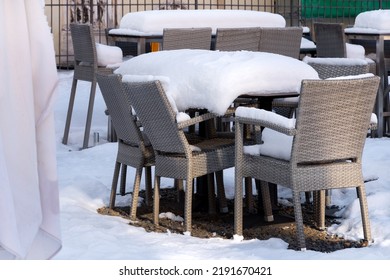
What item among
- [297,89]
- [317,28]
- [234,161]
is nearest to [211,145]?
[234,161]

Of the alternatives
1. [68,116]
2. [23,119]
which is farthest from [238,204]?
[68,116]

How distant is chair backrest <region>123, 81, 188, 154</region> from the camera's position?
608 cm

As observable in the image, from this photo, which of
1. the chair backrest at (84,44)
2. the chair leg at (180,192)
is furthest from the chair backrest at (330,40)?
the chair leg at (180,192)

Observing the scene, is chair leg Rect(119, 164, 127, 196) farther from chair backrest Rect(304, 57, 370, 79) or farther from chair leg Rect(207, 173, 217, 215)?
chair backrest Rect(304, 57, 370, 79)

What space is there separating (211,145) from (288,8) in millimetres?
11774

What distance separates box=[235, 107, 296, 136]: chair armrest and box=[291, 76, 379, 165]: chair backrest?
52 millimetres

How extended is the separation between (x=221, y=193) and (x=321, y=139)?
4.35 ft

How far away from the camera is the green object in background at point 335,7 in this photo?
17.8m

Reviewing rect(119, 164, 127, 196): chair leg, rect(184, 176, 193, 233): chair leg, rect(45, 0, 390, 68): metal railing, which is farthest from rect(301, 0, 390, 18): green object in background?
rect(184, 176, 193, 233): chair leg

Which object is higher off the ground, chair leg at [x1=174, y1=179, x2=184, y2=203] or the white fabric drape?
the white fabric drape

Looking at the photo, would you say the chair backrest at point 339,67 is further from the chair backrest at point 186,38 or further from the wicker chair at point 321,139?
the chair backrest at point 186,38

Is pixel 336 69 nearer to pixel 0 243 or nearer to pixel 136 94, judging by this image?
pixel 136 94

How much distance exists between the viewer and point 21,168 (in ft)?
10.9

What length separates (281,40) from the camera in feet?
32.7
